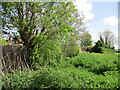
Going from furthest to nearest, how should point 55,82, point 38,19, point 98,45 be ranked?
point 98,45
point 38,19
point 55,82

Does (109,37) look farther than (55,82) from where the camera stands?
Yes

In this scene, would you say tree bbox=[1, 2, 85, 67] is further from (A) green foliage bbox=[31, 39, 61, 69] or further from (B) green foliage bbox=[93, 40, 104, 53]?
(B) green foliage bbox=[93, 40, 104, 53]

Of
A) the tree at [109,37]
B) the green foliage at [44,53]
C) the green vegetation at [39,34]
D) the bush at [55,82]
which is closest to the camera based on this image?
the bush at [55,82]

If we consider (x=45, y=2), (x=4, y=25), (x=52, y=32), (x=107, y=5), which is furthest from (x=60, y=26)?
(x=4, y=25)

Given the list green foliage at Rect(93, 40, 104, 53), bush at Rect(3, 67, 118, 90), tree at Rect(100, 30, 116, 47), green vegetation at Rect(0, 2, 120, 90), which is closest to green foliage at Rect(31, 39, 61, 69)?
green vegetation at Rect(0, 2, 120, 90)

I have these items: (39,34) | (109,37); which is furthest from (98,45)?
(39,34)

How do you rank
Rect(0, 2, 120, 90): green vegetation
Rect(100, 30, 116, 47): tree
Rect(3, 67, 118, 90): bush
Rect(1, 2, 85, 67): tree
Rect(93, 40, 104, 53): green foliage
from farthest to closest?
Rect(93, 40, 104, 53): green foliage
Rect(100, 30, 116, 47): tree
Rect(1, 2, 85, 67): tree
Rect(0, 2, 120, 90): green vegetation
Rect(3, 67, 118, 90): bush

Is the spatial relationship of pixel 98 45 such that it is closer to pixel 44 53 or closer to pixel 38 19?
pixel 44 53

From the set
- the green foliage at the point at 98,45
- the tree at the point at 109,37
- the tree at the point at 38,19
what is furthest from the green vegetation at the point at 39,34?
the green foliage at the point at 98,45

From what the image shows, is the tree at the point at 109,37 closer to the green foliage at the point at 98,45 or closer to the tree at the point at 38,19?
the green foliage at the point at 98,45

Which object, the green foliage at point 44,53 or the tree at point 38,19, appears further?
the green foliage at point 44,53

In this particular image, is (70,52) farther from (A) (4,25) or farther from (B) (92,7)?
(A) (4,25)

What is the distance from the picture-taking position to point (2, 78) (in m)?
1.88

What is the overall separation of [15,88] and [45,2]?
141 cm
